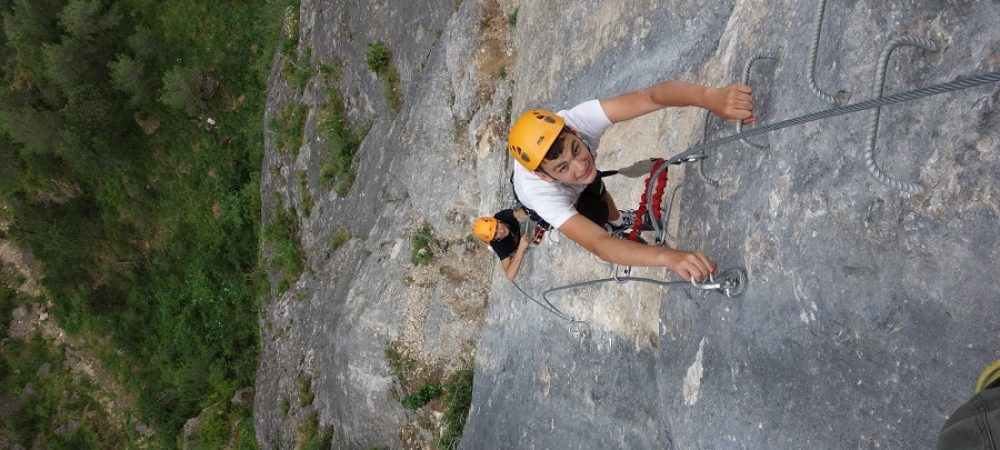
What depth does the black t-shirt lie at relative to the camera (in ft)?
19.4

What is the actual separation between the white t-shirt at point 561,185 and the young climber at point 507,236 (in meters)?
1.73

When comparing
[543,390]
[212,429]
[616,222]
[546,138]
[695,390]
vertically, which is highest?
[546,138]

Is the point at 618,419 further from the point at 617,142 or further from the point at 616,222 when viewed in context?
the point at 617,142

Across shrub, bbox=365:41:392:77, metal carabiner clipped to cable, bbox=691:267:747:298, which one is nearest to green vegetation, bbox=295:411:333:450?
shrub, bbox=365:41:392:77

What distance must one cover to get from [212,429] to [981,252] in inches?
546

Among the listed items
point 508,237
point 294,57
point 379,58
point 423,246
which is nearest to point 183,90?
point 294,57

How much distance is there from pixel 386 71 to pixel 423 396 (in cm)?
469

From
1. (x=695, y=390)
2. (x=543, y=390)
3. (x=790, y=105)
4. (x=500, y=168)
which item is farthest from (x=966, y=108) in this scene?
(x=500, y=168)

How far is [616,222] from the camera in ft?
15.4

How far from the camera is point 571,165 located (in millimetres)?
3578

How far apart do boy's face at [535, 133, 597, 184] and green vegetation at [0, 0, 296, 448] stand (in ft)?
32.6

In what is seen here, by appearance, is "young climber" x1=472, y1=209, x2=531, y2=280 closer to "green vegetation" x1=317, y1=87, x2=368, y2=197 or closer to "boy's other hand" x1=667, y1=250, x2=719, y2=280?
"boy's other hand" x1=667, y1=250, x2=719, y2=280

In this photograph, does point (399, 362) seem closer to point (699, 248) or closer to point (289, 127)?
point (699, 248)

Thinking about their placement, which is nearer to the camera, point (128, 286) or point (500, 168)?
point (500, 168)
